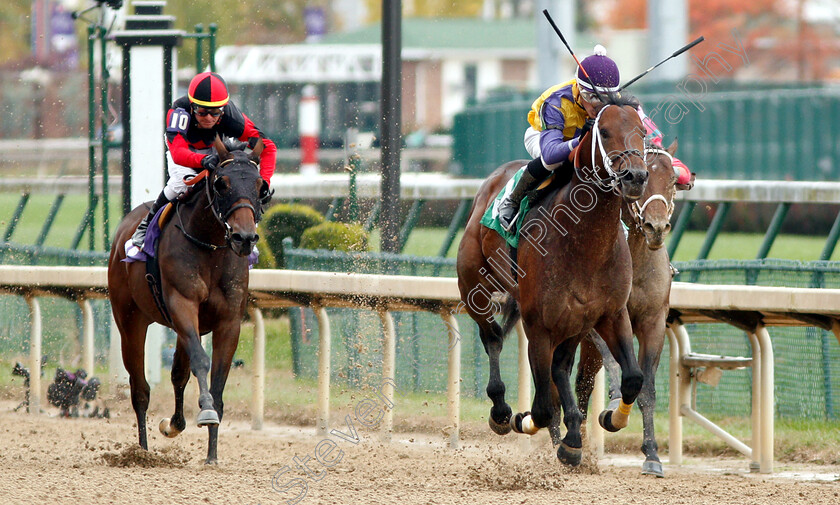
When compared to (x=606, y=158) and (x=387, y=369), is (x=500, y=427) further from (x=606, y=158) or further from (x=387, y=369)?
(x=606, y=158)

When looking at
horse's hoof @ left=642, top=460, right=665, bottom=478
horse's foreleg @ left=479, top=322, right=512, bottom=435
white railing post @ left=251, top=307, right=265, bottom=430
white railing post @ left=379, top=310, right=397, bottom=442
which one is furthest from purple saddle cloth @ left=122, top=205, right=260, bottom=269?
horse's hoof @ left=642, top=460, right=665, bottom=478

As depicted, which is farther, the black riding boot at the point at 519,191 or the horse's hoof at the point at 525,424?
the horse's hoof at the point at 525,424

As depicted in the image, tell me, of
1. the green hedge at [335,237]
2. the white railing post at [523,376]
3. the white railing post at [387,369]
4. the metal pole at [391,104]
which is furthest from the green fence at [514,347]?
the white railing post at [523,376]

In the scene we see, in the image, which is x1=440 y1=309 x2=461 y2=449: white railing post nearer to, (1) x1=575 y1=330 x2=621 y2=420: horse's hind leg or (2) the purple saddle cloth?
(1) x1=575 y1=330 x2=621 y2=420: horse's hind leg

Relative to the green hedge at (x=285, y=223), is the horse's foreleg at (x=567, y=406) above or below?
below

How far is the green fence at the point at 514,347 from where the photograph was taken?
726 centimetres

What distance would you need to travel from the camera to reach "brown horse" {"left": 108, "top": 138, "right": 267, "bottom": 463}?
20.3 ft

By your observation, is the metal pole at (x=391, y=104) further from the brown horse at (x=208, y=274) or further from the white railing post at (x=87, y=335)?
the white railing post at (x=87, y=335)

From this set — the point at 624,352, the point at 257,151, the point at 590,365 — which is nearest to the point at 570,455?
the point at 624,352

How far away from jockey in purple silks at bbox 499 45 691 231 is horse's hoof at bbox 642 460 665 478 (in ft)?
4.52

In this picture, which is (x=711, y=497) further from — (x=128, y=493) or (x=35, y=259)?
(x=35, y=259)

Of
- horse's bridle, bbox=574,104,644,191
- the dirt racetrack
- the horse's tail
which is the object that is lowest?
the dirt racetrack

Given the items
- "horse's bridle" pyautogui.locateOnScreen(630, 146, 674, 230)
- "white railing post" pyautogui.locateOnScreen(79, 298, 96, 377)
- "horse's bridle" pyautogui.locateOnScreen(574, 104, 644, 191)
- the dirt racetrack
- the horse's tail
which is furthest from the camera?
"white railing post" pyautogui.locateOnScreen(79, 298, 96, 377)

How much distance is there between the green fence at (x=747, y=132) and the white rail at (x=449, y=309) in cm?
1000
